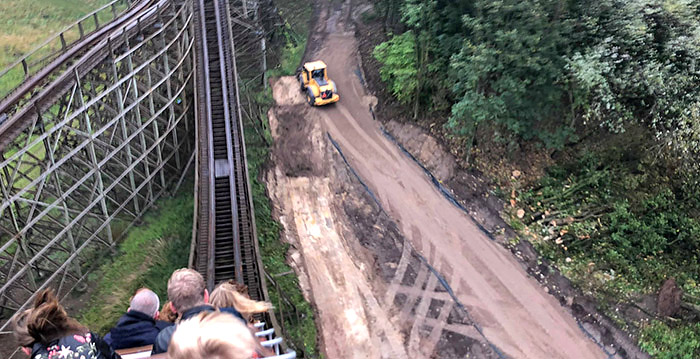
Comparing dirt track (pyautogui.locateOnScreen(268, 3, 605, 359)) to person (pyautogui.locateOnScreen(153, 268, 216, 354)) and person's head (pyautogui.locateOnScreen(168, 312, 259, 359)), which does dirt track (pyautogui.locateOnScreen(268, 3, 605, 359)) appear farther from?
person's head (pyautogui.locateOnScreen(168, 312, 259, 359))

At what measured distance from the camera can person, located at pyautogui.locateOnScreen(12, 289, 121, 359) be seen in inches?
150

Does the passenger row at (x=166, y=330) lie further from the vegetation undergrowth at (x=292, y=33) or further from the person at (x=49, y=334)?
the vegetation undergrowth at (x=292, y=33)

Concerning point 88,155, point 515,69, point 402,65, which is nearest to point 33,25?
point 88,155

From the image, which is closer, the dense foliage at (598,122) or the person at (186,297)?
the person at (186,297)

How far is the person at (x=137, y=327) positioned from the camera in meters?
5.11

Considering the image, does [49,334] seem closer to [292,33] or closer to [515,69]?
[515,69]

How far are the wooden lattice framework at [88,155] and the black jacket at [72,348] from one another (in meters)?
8.76

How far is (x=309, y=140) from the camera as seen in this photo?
2052cm

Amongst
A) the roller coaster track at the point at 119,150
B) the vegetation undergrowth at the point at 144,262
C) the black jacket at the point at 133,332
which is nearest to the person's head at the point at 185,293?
the black jacket at the point at 133,332

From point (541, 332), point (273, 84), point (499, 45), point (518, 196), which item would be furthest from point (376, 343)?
point (273, 84)

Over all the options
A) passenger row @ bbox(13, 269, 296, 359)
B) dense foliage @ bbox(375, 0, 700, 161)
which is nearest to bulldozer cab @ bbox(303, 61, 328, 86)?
dense foliage @ bbox(375, 0, 700, 161)

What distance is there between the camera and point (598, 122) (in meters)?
17.4

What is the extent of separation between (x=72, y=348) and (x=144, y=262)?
11.8 meters

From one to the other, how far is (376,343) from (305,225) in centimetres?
526
